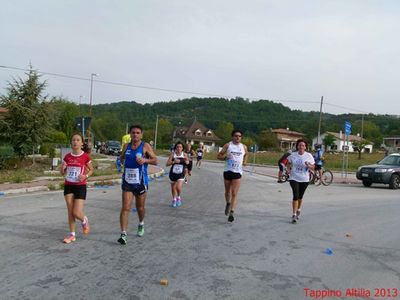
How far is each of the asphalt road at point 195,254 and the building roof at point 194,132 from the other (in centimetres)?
10448

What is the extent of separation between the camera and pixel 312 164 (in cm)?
979

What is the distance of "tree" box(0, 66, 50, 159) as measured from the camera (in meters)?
22.3

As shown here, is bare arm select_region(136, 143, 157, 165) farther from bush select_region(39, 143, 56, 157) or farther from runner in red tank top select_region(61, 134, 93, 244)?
bush select_region(39, 143, 56, 157)

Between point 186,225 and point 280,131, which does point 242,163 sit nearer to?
point 186,225

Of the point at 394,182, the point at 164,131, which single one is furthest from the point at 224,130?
the point at 394,182

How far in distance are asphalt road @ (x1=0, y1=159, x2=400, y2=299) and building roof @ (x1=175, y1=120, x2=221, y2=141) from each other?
104 metres

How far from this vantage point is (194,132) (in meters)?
118

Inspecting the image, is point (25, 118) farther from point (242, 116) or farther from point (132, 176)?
point (242, 116)

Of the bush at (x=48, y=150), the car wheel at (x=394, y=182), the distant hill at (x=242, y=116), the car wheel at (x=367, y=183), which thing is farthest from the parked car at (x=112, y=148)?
the distant hill at (x=242, y=116)

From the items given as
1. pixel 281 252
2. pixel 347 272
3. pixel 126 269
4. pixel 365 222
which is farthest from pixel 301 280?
pixel 365 222

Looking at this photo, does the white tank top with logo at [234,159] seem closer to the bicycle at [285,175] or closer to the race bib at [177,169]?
the race bib at [177,169]

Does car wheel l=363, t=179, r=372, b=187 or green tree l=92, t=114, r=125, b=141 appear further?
green tree l=92, t=114, r=125, b=141

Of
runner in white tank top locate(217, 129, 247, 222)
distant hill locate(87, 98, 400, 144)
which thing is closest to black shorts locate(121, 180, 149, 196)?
runner in white tank top locate(217, 129, 247, 222)

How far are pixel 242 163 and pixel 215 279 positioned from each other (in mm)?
4562
